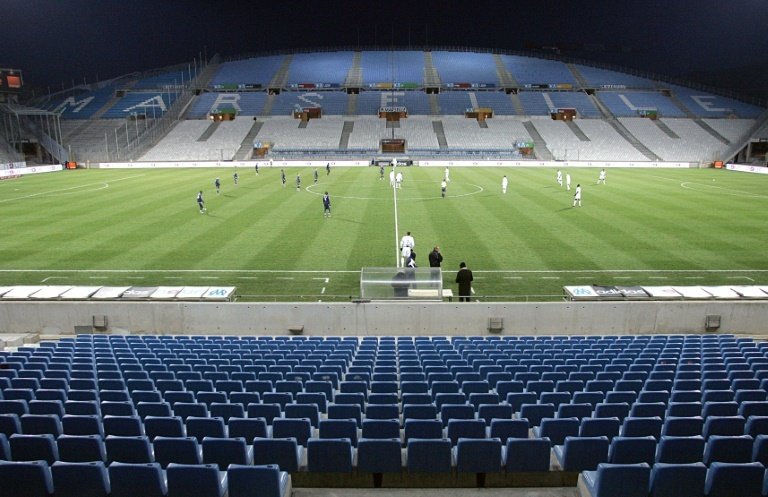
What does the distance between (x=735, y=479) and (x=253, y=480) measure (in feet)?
15.2

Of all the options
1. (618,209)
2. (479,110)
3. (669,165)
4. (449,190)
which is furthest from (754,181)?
(479,110)

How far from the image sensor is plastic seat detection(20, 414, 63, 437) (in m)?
6.75

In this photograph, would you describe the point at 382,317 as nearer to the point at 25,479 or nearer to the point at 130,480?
the point at 130,480

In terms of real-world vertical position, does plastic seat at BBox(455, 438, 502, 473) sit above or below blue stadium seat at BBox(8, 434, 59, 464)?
below

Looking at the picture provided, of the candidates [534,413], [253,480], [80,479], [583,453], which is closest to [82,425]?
[80,479]

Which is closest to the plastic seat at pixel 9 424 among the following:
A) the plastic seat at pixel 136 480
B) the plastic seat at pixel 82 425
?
the plastic seat at pixel 82 425

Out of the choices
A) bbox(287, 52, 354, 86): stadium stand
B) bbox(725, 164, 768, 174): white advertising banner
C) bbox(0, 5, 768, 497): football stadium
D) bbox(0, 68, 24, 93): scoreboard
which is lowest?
bbox(725, 164, 768, 174): white advertising banner

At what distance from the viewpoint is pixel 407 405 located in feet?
25.0

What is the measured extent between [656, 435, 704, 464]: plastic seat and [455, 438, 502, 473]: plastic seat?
178cm

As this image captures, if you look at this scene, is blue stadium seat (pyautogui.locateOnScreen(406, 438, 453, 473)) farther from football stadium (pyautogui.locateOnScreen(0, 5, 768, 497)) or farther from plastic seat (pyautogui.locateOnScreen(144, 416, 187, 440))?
plastic seat (pyautogui.locateOnScreen(144, 416, 187, 440))

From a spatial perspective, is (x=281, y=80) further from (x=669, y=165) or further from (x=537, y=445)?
(x=537, y=445)

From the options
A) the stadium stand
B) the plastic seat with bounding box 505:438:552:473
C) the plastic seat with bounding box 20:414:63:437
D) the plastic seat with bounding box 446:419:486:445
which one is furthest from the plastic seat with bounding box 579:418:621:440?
the stadium stand

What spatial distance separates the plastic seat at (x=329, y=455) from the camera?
6062 mm

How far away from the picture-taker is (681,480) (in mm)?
5125
